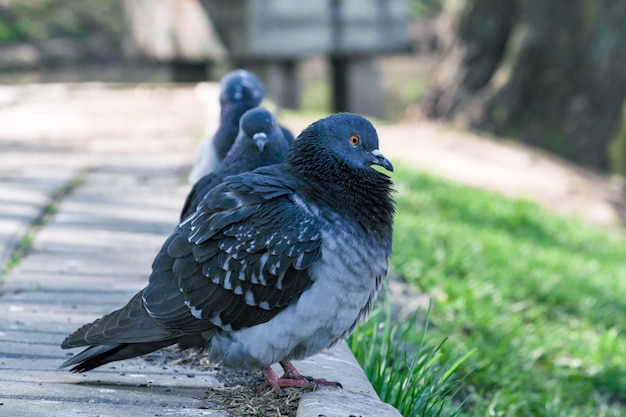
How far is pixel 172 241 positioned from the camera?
3594 mm

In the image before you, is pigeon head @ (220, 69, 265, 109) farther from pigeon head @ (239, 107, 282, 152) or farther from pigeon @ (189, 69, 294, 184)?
pigeon head @ (239, 107, 282, 152)

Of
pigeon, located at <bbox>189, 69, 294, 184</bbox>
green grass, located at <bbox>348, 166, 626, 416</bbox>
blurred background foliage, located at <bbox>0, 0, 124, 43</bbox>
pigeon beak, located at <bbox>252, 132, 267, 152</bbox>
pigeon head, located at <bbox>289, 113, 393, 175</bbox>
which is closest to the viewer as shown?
pigeon head, located at <bbox>289, 113, 393, 175</bbox>

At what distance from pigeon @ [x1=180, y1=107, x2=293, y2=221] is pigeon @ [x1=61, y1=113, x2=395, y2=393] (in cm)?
101

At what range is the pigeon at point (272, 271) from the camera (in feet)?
11.0

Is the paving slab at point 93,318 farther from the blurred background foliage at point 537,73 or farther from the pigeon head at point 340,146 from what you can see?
the blurred background foliage at point 537,73

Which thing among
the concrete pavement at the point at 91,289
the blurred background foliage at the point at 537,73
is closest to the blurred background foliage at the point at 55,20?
the blurred background foliage at the point at 537,73

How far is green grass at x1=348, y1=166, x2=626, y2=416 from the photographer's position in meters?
5.25

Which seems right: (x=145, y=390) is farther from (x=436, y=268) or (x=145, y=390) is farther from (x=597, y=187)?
(x=597, y=187)

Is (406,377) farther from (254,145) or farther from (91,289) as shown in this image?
(91,289)

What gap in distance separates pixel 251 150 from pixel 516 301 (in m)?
2.92

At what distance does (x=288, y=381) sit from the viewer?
3490 mm

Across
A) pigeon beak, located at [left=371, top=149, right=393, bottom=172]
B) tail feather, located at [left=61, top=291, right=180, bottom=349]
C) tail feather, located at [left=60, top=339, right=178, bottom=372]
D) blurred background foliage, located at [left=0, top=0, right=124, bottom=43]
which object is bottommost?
blurred background foliage, located at [left=0, top=0, right=124, bottom=43]

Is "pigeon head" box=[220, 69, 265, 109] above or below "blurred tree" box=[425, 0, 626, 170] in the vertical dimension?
above

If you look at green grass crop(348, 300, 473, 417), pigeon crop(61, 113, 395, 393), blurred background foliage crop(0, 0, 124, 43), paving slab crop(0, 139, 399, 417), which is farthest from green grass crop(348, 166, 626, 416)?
blurred background foliage crop(0, 0, 124, 43)
